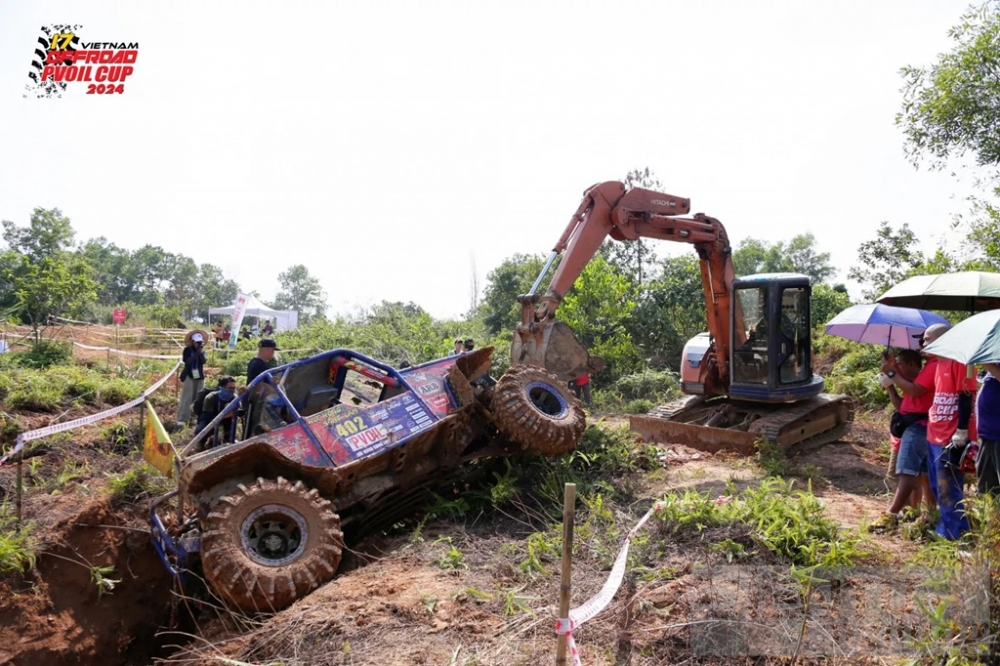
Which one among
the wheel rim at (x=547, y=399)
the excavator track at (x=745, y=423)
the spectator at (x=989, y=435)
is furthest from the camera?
the excavator track at (x=745, y=423)

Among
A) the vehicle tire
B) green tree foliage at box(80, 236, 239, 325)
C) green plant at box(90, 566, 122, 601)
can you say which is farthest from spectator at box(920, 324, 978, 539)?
green tree foliage at box(80, 236, 239, 325)

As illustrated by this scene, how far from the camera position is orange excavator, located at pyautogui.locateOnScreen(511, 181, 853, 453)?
8.59 metres

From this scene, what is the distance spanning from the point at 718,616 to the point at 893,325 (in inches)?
207

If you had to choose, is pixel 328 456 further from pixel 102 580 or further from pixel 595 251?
pixel 595 251

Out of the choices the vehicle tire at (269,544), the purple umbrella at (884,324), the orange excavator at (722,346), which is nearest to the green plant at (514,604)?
the vehicle tire at (269,544)

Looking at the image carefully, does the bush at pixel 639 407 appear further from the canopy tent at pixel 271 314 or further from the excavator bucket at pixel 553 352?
the canopy tent at pixel 271 314

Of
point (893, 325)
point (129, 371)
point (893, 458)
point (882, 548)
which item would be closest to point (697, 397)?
point (893, 325)

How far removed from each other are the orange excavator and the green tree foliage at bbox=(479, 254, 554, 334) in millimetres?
16841

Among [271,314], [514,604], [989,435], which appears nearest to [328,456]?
[514,604]

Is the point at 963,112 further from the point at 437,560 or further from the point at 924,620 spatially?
the point at 437,560

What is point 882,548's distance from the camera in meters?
4.67

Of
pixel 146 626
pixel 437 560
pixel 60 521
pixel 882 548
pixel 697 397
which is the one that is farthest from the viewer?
pixel 697 397

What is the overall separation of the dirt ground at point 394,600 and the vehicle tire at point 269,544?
0.60 feet

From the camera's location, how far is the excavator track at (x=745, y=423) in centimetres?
902
